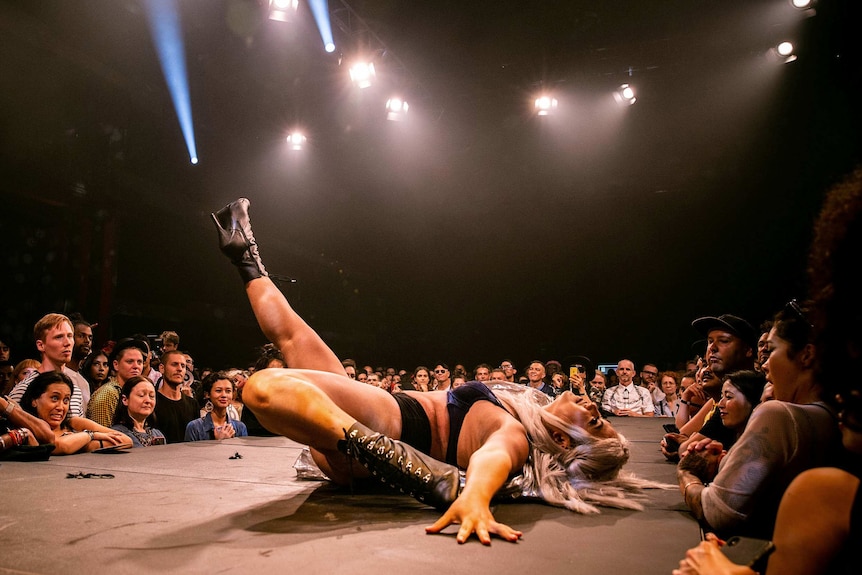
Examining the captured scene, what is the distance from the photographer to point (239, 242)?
10.1ft

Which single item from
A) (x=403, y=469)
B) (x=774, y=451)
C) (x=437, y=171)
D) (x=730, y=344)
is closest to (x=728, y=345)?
(x=730, y=344)

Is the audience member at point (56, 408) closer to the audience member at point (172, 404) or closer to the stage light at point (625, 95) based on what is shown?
the audience member at point (172, 404)

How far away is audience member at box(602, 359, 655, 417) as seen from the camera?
313 inches

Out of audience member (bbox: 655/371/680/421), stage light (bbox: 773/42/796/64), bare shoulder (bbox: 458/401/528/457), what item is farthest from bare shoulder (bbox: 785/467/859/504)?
stage light (bbox: 773/42/796/64)

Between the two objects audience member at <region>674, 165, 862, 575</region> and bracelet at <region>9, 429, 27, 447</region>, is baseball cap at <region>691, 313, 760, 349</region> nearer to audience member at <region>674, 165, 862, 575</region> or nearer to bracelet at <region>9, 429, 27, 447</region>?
audience member at <region>674, 165, 862, 575</region>

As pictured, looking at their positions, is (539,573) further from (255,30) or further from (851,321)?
(255,30)

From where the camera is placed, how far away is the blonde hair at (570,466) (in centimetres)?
215

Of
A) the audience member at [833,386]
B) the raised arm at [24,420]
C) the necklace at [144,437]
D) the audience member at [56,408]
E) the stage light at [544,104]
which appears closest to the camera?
the audience member at [833,386]

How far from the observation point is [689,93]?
8.59 metres

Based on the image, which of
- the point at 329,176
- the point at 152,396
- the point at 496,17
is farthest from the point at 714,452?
the point at 329,176

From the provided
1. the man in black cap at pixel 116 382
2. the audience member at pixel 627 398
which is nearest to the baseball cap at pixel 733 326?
the man in black cap at pixel 116 382

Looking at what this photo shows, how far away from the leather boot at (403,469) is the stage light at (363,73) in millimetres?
7249

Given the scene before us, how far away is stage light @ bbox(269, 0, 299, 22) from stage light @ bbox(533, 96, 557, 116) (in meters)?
4.18

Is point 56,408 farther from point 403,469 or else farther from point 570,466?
point 570,466
